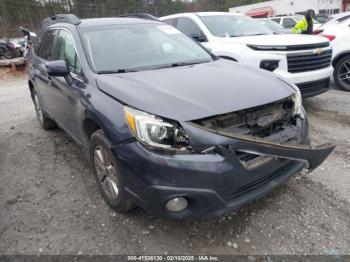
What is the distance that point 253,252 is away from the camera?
87.2 inches

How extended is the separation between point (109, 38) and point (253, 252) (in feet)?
8.36

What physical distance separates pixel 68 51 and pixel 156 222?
212cm

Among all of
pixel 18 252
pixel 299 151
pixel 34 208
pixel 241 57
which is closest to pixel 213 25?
pixel 241 57

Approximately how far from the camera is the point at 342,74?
6.24 metres

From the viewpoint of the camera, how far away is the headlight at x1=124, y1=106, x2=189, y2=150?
2012 millimetres

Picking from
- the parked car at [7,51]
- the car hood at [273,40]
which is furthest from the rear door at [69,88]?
the parked car at [7,51]

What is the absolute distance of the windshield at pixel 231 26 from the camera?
218 inches

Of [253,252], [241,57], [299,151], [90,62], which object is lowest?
[253,252]

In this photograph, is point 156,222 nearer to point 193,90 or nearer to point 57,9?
point 193,90

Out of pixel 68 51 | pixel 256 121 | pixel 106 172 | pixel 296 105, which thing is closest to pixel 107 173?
pixel 106 172

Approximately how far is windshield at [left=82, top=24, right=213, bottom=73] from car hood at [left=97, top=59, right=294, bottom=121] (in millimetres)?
243

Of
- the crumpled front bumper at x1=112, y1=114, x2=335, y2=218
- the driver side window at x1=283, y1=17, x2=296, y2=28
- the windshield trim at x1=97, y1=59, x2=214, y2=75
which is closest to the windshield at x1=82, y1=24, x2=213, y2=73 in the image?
the windshield trim at x1=97, y1=59, x2=214, y2=75

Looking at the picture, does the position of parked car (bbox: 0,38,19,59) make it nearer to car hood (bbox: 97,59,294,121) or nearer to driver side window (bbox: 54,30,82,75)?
driver side window (bbox: 54,30,82,75)

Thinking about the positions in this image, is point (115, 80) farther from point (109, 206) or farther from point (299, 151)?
point (299, 151)
